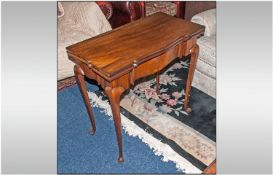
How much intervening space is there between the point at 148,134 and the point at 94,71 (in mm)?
874

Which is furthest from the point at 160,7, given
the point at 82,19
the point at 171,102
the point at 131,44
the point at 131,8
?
the point at 131,44

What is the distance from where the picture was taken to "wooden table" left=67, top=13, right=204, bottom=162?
5.20 ft

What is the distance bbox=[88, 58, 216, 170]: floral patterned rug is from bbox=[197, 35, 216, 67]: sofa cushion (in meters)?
0.34

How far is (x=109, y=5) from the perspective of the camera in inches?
113

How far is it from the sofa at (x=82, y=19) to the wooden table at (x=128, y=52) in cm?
82

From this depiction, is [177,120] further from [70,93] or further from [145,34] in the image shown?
[70,93]

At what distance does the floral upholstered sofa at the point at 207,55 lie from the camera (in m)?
2.47

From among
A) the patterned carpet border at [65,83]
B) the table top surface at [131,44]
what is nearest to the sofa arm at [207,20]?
the table top surface at [131,44]

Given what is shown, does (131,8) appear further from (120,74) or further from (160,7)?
(120,74)

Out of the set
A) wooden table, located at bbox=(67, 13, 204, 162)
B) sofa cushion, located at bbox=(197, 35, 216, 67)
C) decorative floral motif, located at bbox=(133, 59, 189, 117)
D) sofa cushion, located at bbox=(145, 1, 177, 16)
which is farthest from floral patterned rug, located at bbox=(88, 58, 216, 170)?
sofa cushion, located at bbox=(145, 1, 177, 16)

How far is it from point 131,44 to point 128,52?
0.11 metres

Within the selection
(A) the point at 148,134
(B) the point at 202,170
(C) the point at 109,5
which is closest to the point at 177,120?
(A) the point at 148,134

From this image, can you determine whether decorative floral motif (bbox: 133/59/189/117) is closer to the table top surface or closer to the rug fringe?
the rug fringe

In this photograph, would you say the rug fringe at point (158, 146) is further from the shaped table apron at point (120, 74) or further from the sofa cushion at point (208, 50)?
the sofa cushion at point (208, 50)
